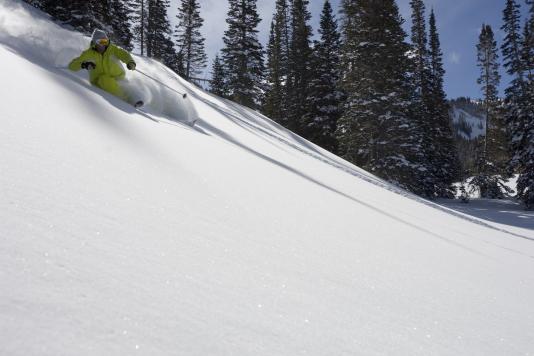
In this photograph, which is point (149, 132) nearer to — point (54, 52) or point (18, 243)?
point (18, 243)

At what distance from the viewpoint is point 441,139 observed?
27484 millimetres

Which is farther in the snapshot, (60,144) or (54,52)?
(54,52)

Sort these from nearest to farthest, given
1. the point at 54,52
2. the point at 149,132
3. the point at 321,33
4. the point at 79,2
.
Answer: the point at 149,132 < the point at 54,52 < the point at 79,2 < the point at 321,33

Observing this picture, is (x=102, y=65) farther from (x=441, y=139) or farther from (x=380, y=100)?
(x=441, y=139)

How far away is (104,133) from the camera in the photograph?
10.3ft

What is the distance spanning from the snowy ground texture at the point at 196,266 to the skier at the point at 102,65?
96.2 inches

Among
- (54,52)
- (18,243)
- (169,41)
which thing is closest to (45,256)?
(18,243)

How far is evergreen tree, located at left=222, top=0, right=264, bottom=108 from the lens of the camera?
2845 cm

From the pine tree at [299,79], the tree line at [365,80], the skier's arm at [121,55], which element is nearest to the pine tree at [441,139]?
the tree line at [365,80]

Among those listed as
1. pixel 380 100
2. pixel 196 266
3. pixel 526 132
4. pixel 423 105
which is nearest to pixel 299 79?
pixel 423 105

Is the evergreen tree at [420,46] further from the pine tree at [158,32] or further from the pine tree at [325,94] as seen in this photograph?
the pine tree at [158,32]

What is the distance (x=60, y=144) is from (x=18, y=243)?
1502 millimetres

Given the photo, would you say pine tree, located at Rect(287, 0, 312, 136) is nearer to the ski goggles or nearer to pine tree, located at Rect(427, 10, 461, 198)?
pine tree, located at Rect(427, 10, 461, 198)

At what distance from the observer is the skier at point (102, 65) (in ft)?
19.9
